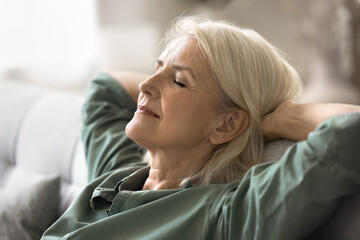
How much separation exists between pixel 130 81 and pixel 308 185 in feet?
3.10

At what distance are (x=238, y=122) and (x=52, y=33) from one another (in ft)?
8.01

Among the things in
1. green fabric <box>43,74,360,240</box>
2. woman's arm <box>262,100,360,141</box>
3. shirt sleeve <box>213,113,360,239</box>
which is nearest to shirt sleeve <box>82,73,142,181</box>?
green fabric <box>43,74,360,240</box>

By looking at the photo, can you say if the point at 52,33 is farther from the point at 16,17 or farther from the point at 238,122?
the point at 238,122

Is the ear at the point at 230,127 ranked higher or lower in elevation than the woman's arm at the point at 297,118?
lower

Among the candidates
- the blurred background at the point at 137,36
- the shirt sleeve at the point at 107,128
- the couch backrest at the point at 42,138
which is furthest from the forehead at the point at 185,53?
the blurred background at the point at 137,36

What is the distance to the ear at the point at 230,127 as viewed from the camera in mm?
1404

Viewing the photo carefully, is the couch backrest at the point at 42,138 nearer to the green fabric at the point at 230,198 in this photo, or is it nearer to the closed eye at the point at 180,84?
the green fabric at the point at 230,198

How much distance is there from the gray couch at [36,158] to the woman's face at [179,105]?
0.58 m

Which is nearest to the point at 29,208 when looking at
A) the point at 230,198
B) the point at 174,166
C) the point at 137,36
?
the point at 174,166

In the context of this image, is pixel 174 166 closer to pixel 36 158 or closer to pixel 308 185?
pixel 308 185

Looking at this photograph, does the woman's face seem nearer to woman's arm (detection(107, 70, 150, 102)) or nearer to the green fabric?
the green fabric

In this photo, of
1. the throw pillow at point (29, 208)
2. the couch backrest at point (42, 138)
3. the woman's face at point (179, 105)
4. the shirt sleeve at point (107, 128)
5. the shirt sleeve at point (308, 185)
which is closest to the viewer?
the shirt sleeve at point (308, 185)

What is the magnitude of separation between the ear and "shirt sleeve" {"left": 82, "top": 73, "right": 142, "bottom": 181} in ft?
1.13

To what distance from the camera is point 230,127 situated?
142 cm
